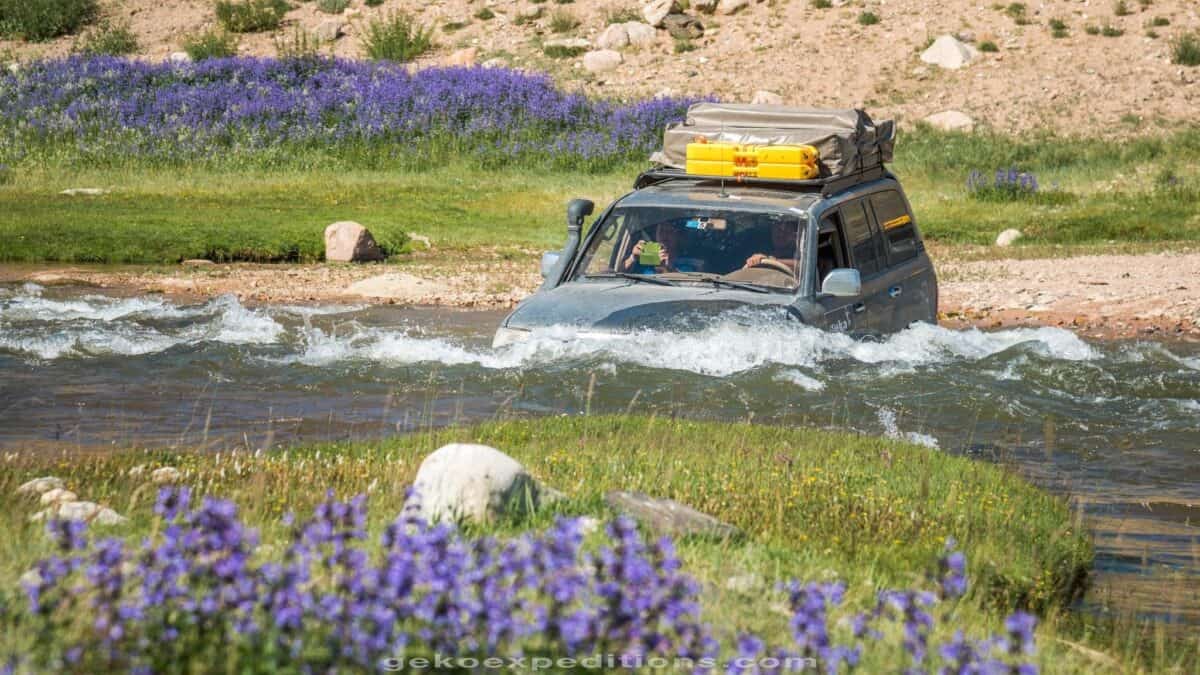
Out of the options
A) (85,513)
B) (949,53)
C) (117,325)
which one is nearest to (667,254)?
(85,513)

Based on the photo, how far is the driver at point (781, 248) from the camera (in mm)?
11555

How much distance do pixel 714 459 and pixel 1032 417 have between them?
147 inches

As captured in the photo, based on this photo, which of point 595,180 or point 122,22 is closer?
point 595,180

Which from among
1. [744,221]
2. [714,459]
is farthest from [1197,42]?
[714,459]

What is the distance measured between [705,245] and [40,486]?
18.4ft

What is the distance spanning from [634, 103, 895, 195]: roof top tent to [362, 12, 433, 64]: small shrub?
28.2 meters

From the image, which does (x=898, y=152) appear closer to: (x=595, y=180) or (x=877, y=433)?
(x=595, y=180)

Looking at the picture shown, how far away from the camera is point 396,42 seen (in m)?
41.2

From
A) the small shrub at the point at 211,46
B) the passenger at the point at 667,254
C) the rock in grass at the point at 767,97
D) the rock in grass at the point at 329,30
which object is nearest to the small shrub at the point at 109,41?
the small shrub at the point at 211,46

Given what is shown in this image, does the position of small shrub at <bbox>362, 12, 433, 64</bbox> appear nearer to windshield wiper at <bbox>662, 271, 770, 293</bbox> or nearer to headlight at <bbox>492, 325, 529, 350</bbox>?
headlight at <bbox>492, 325, 529, 350</bbox>

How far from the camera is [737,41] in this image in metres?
42.4

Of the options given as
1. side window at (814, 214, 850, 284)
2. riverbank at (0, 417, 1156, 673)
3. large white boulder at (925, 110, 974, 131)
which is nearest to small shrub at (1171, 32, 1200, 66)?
large white boulder at (925, 110, 974, 131)

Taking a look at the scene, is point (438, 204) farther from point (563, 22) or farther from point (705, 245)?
point (563, 22)

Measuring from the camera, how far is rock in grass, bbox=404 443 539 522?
660 centimetres
